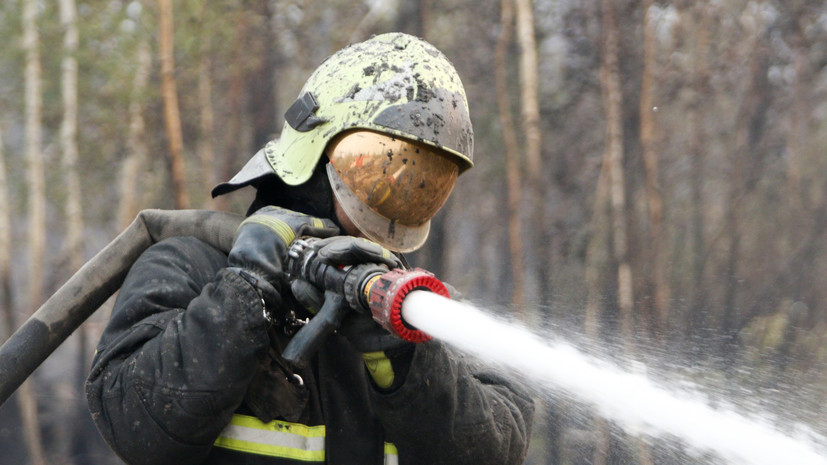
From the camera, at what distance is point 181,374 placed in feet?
5.99

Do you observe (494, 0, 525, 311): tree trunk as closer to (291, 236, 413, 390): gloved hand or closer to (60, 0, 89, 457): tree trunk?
(60, 0, 89, 457): tree trunk

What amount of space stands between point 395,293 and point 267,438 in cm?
66

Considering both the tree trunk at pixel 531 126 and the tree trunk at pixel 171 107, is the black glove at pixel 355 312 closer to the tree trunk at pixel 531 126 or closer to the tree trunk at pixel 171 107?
the tree trunk at pixel 171 107

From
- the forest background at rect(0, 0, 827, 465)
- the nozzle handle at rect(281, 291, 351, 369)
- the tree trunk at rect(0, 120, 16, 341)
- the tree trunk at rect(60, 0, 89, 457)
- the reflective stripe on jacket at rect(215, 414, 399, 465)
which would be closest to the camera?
the nozzle handle at rect(281, 291, 351, 369)

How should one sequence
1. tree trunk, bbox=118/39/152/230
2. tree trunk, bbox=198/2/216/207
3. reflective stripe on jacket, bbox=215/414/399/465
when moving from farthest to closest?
1. tree trunk, bbox=198/2/216/207
2. tree trunk, bbox=118/39/152/230
3. reflective stripe on jacket, bbox=215/414/399/465

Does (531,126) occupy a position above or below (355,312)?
above

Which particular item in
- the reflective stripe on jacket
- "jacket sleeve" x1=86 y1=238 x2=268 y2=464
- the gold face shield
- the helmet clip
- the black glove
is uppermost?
the helmet clip

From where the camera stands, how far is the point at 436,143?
7.27ft

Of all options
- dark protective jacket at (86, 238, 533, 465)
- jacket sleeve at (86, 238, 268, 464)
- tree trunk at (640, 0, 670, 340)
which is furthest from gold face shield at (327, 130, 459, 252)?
tree trunk at (640, 0, 670, 340)

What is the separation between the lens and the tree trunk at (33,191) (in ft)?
13.0

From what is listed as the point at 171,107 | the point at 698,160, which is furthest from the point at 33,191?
the point at 698,160

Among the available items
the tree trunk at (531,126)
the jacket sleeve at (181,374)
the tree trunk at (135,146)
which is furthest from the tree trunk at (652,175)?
the jacket sleeve at (181,374)

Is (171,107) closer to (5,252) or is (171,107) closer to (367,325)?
(5,252)

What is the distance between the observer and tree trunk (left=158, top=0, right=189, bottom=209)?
166 inches
